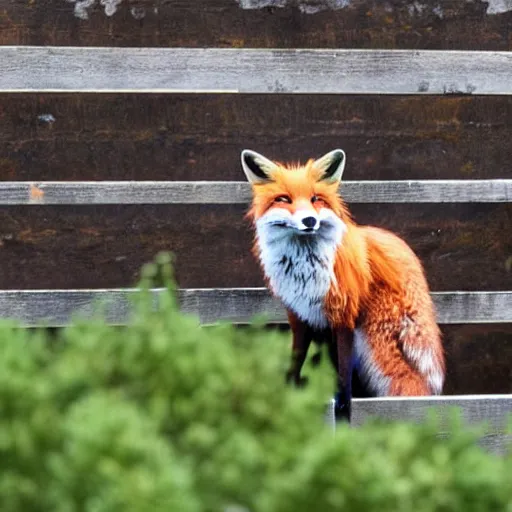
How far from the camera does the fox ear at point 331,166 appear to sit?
150 inches

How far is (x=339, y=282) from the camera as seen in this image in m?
3.75

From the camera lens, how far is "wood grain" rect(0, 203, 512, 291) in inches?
165

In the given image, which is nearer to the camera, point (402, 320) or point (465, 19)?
point (402, 320)

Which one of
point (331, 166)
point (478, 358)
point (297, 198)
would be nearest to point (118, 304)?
point (297, 198)

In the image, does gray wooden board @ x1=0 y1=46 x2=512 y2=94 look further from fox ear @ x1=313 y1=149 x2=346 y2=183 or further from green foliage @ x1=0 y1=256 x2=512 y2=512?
green foliage @ x1=0 y1=256 x2=512 y2=512

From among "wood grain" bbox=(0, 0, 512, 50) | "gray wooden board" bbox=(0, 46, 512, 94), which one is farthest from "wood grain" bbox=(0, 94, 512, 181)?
"wood grain" bbox=(0, 0, 512, 50)

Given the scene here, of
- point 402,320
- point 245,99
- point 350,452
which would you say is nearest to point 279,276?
point 402,320

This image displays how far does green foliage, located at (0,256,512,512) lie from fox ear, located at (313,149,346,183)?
6.91ft

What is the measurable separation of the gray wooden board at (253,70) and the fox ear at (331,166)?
1.34 feet

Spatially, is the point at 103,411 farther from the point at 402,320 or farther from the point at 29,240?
the point at 29,240

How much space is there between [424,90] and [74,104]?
1.41 m

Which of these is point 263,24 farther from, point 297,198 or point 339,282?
point 339,282

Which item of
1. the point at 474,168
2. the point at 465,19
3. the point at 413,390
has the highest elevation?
the point at 465,19

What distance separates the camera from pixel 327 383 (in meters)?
1.72
